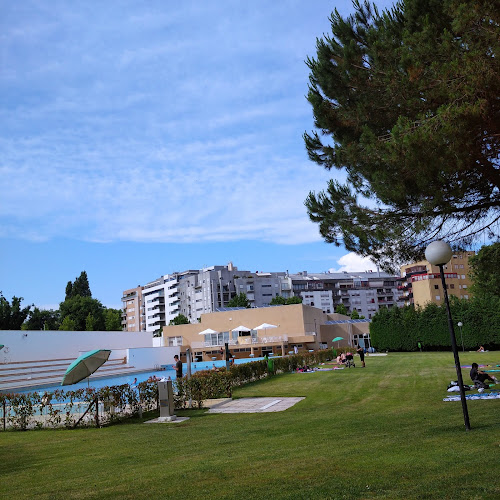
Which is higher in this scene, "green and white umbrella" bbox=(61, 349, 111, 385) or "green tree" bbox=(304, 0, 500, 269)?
"green tree" bbox=(304, 0, 500, 269)

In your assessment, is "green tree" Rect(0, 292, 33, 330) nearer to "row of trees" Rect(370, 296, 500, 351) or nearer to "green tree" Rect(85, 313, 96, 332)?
"green tree" Rect(85, 313, 96, 332)

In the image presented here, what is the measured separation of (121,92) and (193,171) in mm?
4690

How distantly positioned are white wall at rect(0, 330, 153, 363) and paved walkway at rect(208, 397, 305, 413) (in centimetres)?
2148

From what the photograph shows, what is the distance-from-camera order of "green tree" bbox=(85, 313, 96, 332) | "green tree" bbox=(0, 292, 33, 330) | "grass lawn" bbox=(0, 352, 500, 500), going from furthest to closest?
"green tree" bbox=(85, 313, 96, 332), "green tree" bbox=(0, 292, 33, 330), "grass lawn" bbox=(0, 352, 500, 500)

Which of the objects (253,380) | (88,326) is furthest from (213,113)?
(88,326)

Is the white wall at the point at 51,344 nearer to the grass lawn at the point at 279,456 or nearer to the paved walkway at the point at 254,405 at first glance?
the grass lawn at the point at 279,456

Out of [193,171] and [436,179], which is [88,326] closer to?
[193,171]

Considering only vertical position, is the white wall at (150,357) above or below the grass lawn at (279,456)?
above

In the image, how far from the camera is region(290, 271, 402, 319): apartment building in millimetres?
129375

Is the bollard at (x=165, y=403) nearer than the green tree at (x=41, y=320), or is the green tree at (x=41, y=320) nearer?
the bollard at (x=165, y=403)

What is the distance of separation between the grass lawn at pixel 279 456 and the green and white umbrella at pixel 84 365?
152 cm

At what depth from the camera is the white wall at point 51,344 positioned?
3262 centimetres

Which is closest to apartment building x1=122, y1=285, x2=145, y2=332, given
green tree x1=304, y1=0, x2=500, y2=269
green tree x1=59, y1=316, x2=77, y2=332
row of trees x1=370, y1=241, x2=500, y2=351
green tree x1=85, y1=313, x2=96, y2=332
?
green tree x1=85, y1=313, x2=96, y2=332

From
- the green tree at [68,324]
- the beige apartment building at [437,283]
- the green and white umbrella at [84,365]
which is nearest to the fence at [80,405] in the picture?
the green and white umbrella at [84,365]
